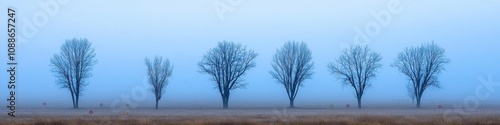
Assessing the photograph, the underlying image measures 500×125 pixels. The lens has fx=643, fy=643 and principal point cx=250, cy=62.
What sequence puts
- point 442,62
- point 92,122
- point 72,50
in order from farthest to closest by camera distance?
point 442,62, point 72,50, point 92,122

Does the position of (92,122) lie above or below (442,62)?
below

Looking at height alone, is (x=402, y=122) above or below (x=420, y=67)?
below

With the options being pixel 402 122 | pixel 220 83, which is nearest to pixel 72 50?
pixel 220 83

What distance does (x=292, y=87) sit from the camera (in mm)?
73312

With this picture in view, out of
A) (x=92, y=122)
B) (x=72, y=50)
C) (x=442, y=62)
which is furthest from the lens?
(x=442, y=62)

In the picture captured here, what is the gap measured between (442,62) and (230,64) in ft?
81.1

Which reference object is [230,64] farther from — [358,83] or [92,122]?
[92,122]

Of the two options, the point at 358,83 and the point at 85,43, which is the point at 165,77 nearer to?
the point at 85,43

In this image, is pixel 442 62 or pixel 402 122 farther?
pixel 442 62

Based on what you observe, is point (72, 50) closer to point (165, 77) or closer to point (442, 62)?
point (165, 77)

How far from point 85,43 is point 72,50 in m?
1.60

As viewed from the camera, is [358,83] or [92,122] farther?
[358,83]

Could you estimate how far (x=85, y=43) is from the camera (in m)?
70.4

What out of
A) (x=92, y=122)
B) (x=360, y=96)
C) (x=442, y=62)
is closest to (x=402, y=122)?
(x=92, y=122)
